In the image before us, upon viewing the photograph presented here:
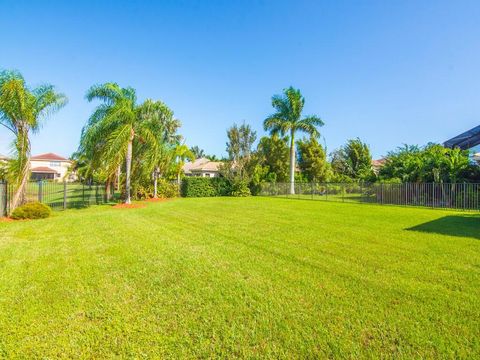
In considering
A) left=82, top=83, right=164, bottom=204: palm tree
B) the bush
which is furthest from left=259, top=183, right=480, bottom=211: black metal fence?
the bush

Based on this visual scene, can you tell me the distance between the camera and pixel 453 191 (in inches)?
570

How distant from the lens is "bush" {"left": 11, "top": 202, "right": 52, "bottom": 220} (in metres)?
10.3

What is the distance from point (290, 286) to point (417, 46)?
42.4ft

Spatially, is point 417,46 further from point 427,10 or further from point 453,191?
point 453,191

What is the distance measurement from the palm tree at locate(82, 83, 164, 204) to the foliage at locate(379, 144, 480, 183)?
17.5 meters

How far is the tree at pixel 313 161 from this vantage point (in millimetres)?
33281

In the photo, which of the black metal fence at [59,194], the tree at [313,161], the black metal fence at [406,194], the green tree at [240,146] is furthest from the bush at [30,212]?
the tree at [313,161]

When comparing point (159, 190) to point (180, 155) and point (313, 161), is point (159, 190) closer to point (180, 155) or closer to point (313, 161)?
point (180, 155)

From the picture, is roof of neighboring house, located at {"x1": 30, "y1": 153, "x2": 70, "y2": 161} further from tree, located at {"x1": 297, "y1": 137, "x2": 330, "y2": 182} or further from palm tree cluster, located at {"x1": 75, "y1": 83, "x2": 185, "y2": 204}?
tree, located at {"x1": 297, "y1": 137, "x2": 330, "y2": 182}

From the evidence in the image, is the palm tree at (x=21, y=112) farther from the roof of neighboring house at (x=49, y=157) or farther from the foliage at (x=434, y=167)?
the roof of neighboring house at (x=49, y=157)

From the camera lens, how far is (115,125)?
1566cm

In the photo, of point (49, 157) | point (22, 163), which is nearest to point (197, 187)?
point (22, 163)

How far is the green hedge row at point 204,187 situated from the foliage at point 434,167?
545 inches

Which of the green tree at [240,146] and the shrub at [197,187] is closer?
the shrub at [197,187]
